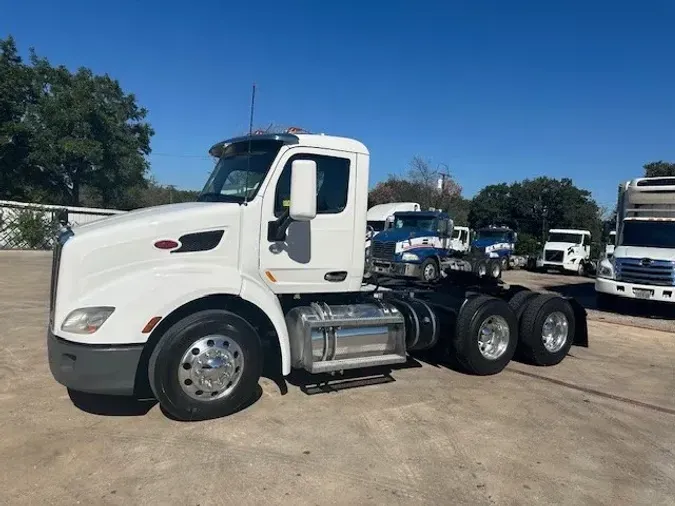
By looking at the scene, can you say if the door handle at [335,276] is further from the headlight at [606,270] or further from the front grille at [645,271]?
the headlight at [606,270]

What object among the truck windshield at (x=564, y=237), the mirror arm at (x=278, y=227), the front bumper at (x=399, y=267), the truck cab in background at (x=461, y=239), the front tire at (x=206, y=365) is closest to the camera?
the front tire at (x=206, y=365)

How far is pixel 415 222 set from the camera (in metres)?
20.9

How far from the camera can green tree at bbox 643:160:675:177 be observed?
38719mm

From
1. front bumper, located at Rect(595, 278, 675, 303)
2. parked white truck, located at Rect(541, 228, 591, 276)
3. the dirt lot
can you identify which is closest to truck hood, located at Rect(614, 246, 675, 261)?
front bumper, located at Rect(595, 278, 675, 303)

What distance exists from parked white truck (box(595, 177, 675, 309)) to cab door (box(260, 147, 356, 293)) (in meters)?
9.62

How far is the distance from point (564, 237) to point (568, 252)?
1.51 m

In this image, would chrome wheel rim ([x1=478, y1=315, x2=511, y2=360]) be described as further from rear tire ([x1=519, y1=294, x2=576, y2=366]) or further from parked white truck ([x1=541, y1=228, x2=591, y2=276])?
parked white truck ([x1=541, y1=228, x2=591, y2=276])

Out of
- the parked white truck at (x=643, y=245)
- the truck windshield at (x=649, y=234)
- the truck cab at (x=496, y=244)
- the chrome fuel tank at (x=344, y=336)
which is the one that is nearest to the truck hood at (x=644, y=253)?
the parked white truck at (x=643, y=245)

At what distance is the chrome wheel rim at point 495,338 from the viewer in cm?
673

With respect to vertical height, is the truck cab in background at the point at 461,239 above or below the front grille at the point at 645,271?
above

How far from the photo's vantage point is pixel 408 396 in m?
5.64

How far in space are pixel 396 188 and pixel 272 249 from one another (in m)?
45.8

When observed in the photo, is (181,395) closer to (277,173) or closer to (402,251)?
(277,173)

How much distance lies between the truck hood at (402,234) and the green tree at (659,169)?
27420 millimetres
